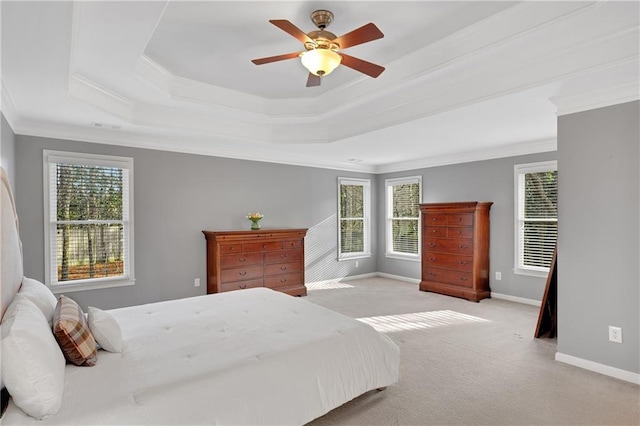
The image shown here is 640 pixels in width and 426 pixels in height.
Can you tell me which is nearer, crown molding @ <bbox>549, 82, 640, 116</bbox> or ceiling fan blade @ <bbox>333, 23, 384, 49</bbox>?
ceiling fan blade @ <bbox>333, 23, 384, 49</bbox>

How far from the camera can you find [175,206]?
16.4 ft

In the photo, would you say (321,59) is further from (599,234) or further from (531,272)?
(531,272)

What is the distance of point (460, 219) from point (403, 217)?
165 cm

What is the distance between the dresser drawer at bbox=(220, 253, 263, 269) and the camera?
5031 millimetres

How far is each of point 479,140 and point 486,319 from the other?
2.45 metres

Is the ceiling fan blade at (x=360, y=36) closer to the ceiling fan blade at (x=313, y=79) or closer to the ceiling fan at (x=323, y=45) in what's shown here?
the ceiling fan at (x=323, y=45)

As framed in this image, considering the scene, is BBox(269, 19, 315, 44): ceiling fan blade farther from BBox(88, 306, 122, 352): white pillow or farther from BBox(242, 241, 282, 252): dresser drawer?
BBox(242, 241, 282, 252): dresser drawer

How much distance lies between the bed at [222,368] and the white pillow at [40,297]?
0.25 ft

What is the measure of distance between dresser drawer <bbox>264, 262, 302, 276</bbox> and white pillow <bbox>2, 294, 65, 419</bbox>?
3881mm

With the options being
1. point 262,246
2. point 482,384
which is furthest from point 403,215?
point 482,384

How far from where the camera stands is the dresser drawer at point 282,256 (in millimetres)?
5475

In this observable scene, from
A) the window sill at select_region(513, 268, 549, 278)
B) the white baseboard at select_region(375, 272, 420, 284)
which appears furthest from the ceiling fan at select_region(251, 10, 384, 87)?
the white baseboard at select_region(375, 272, 420, 284)

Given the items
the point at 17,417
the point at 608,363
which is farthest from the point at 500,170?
the point at 17,417

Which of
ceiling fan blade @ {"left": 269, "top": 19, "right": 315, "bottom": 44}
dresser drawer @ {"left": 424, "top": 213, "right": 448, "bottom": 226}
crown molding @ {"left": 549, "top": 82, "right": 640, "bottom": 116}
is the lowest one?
dresser drawer @ {"left": 424, "top": 213, "right": 448, "bottom": 226}
